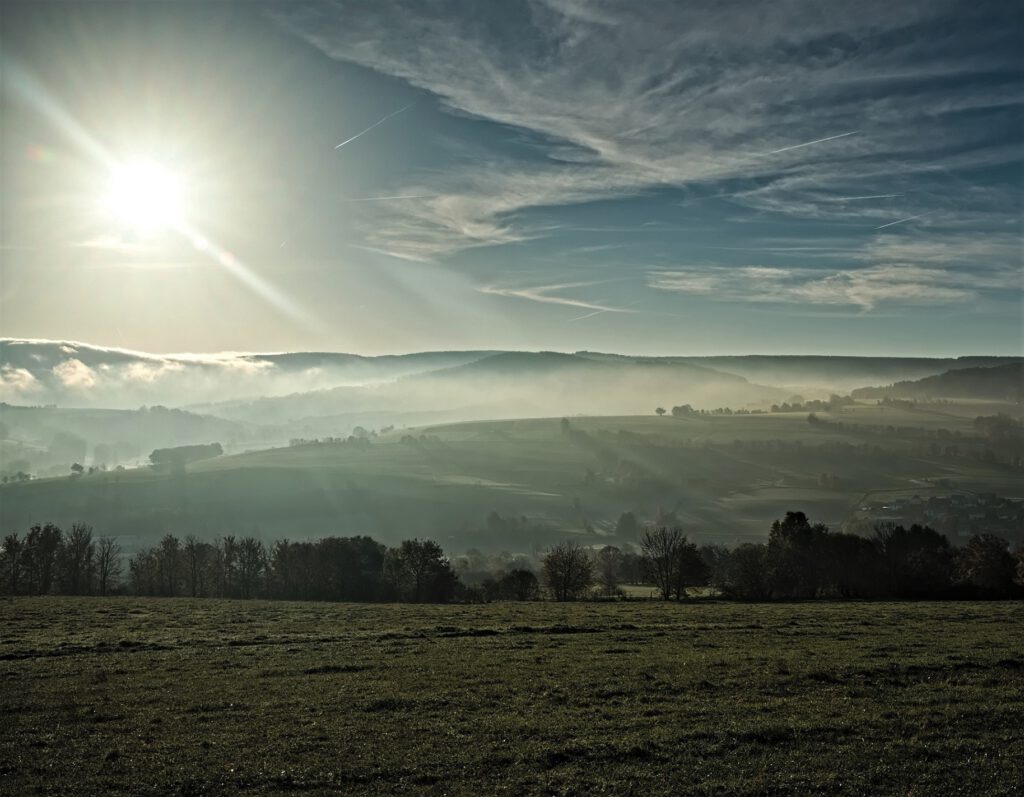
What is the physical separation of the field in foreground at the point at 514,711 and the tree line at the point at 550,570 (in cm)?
4572

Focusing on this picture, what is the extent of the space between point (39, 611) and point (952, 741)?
62772 mm

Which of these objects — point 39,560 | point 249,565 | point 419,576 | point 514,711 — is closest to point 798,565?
point 419,576

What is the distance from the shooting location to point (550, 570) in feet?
307

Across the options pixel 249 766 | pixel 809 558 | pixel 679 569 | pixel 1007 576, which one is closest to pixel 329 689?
pixel 249 766

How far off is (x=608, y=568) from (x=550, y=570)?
1768 inches

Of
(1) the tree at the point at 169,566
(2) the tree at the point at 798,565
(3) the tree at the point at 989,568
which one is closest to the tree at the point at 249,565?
(1) the tree at the point at 169,566

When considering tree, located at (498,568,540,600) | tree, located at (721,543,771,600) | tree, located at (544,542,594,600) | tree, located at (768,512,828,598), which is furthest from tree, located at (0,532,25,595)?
tree, located at (768,512,828,598)

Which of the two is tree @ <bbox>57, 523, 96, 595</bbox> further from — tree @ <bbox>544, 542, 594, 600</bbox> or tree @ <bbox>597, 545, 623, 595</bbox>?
tree @ <bbox>597, 545, 623, 595</bbox>

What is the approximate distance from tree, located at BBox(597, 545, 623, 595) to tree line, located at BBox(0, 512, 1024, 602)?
500 inches

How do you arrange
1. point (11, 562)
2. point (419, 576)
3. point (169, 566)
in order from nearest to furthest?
point (419, 576) → point (11, 562) → point (169, 566)

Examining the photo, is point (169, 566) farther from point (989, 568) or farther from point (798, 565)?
point (989, 568)

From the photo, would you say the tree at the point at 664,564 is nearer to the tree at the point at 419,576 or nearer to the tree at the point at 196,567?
the tree at the point at 419,576

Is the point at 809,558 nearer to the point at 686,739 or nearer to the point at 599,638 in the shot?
the point at 599,638

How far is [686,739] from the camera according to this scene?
2020cm
